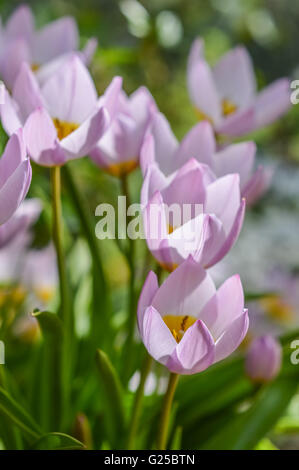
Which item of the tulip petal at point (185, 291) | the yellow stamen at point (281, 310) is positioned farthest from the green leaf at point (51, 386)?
the yellow stamen at point (281, 310)

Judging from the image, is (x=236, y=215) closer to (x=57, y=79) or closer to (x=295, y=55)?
(x=57, y=79)

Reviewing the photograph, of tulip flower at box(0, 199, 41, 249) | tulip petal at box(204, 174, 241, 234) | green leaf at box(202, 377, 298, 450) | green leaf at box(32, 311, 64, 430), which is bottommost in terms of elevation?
green leaf at box(202, 377, 298, 450)

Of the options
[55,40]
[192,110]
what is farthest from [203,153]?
[192,110]

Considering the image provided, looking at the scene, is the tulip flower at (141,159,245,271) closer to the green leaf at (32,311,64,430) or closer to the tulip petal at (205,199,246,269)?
the tulip petal at (205,199,246,269)

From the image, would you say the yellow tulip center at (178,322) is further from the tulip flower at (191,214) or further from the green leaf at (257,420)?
the green leaf at (257,420)

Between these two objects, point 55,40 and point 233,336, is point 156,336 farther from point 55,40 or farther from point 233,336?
point 55,40

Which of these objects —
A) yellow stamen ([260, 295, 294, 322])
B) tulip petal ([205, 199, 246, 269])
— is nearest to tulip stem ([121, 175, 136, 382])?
tulip petal ([205, 199, 246, 269])
